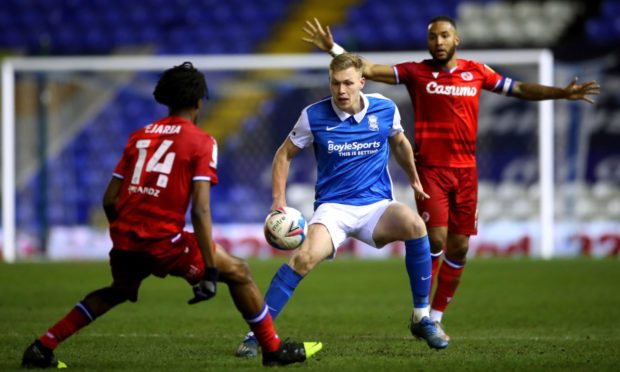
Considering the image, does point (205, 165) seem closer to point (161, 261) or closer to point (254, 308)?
point (161, 261)

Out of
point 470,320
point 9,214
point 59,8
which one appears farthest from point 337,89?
point 59,8

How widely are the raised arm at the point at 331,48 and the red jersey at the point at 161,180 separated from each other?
2.20 m

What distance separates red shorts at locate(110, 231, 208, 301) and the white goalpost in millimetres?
11195

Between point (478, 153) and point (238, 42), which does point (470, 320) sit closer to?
point (478, 153)

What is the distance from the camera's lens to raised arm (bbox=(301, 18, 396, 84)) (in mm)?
8273

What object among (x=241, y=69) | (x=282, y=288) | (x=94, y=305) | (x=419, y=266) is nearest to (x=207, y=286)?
(x=94, y=305)

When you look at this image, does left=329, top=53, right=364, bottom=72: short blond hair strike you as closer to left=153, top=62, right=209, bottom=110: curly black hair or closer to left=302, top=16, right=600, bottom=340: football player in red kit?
left=302, top=16, right=600, bottom=340: football player in red kit

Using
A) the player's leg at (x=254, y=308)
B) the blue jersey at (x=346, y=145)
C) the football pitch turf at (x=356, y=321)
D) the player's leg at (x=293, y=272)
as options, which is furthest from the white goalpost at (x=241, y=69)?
the player's leg at (x=254, y=308)

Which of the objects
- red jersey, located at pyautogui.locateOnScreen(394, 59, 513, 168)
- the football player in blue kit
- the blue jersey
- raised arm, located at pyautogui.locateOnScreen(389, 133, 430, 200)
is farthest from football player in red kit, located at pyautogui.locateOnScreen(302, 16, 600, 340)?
the blue jersey

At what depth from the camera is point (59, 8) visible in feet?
82.6

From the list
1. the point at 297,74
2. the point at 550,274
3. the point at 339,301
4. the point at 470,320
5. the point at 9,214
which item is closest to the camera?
the point at 470,320

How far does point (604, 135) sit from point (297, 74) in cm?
568

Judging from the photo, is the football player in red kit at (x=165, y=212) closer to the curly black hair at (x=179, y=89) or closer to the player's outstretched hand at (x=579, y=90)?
the curly black hair at (x=179, y=89)

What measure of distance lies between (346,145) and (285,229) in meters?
0.80
